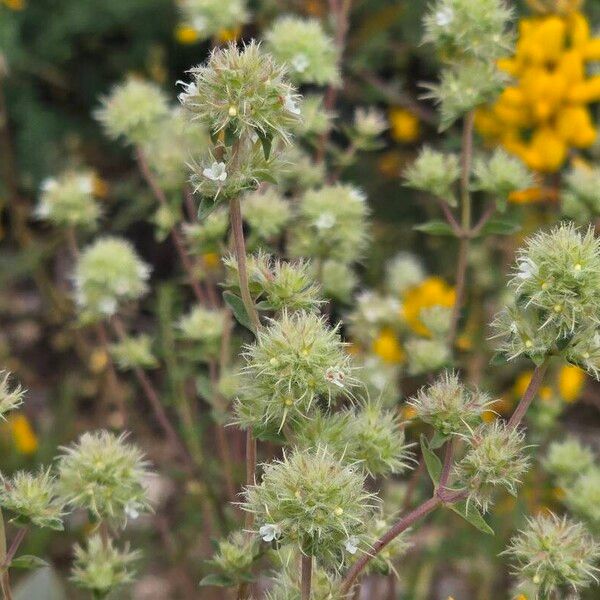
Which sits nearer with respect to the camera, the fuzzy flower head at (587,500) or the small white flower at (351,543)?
the small white flower at (351,543)

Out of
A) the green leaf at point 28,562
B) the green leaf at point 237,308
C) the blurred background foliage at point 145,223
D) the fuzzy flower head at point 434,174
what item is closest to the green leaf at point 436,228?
the fuzzy flower head at point 434,174

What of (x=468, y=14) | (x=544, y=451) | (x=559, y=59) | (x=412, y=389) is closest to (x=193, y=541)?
(x=412, y=389)

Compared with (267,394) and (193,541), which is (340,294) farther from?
(193,541)

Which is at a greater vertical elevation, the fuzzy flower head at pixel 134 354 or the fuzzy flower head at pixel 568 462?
the fuzzy flower head at pixel 134 354

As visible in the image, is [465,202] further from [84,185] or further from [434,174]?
[84,185]

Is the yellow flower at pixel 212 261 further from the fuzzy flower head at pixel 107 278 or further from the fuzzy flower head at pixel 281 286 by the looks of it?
the fuzzy flower head at pixel 281 286

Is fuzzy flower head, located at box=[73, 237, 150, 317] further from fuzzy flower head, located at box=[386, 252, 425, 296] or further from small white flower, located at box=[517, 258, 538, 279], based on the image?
small white flower, located at box=[517, 258, 538, 279]

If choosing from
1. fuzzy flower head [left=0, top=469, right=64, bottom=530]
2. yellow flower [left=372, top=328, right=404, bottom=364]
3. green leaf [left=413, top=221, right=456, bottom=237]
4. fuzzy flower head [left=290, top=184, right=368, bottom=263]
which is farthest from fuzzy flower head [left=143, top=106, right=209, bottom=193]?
fuzzy flower head [left=0, top=469, right=64, bottom=530]
